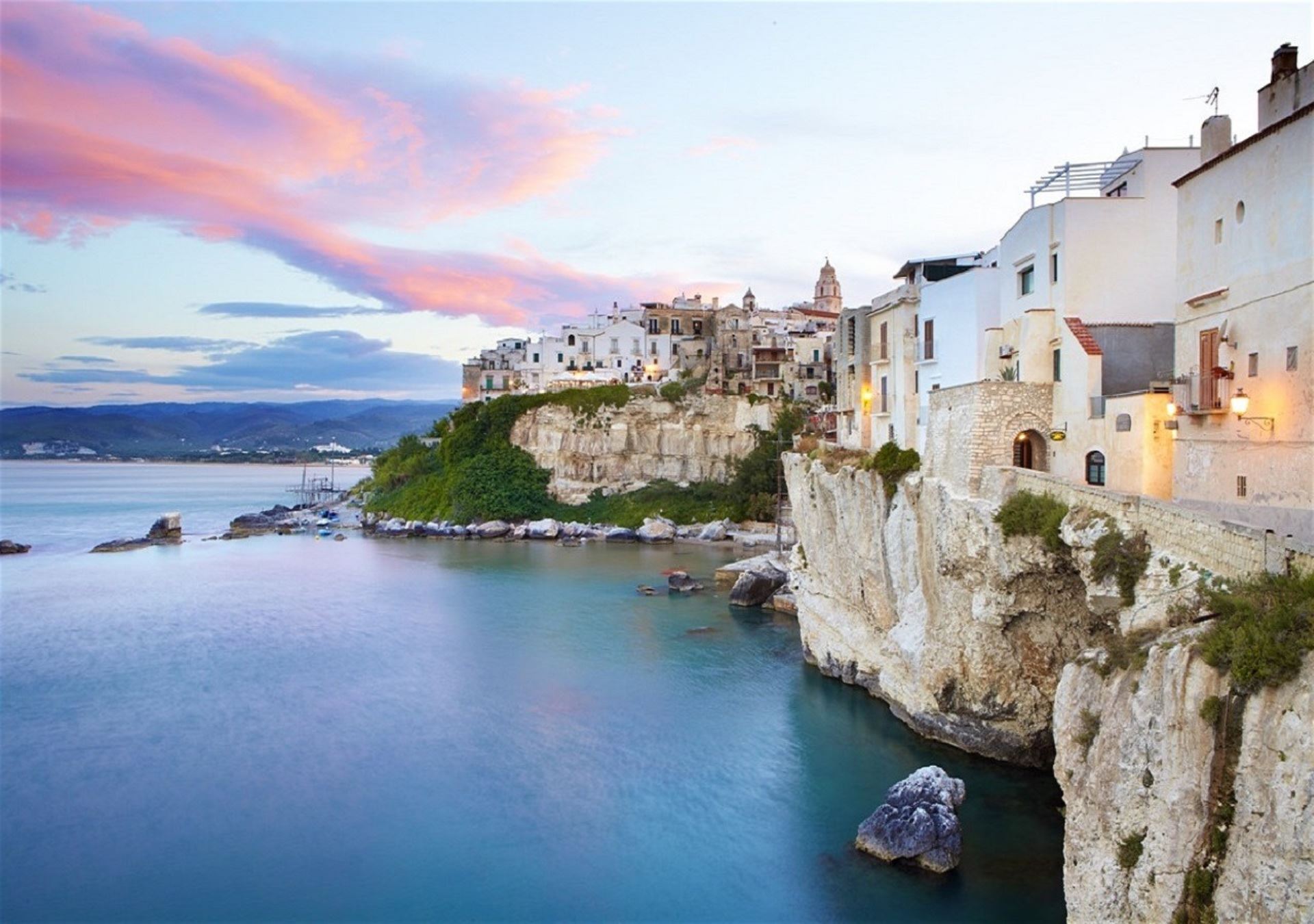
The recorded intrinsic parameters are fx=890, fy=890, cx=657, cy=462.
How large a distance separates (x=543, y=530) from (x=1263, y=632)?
5524cm

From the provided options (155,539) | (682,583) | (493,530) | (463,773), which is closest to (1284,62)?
(463,773)

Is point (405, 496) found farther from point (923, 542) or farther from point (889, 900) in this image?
point (889, 900)

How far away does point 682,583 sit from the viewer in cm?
4119

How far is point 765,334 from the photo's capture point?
70875 mm

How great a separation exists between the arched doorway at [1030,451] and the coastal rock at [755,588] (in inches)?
729

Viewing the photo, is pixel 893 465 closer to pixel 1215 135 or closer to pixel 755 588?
pixel 1215 135

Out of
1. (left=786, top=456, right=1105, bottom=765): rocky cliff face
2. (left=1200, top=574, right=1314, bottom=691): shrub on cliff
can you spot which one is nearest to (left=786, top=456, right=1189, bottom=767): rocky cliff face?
(left=786, top=456, right=1105, bottom=765): rocky cliff face

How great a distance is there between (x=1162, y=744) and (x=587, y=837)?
11056 millimetres

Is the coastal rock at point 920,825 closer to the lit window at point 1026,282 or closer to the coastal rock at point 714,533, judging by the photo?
the lit window at point 1026,282

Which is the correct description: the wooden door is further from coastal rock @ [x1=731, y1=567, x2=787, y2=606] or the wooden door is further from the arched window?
coastal rock @ [x1=731, y1=567, x2=787, y2=606]

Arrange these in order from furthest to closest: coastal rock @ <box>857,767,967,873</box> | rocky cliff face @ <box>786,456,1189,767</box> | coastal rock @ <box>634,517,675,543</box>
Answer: coastal rock @ <box>634,517,675,543</box>
rocky cliff face @ <box>786,456,1189,767</box>
coastal rock @ <box>857,767,967,873</box>

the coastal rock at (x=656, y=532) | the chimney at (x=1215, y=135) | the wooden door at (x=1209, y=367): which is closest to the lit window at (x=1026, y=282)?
Answer: the chimney at (x=1215, y=135)

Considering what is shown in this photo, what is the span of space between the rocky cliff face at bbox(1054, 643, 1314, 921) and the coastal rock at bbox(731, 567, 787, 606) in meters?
25.4

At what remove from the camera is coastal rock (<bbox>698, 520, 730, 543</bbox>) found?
56562 millimetres
